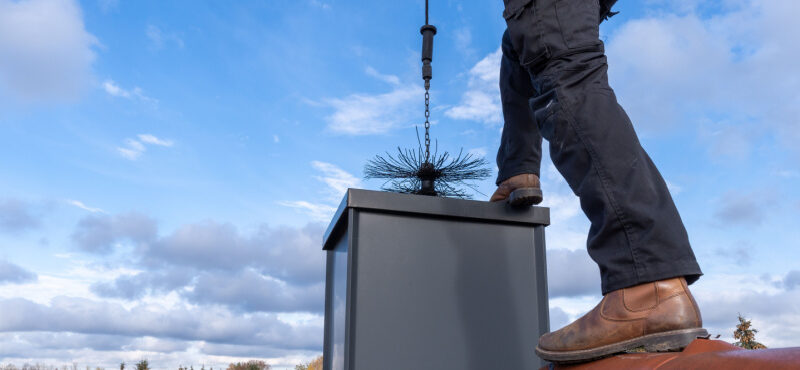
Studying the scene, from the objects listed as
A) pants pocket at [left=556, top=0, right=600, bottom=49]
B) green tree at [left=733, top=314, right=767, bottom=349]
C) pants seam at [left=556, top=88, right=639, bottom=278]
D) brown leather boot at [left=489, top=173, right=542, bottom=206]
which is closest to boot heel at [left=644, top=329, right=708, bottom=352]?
pants seam at [left=556, top=88, right=639, bottom=278]

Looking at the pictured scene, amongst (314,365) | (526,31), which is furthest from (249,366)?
(526,31)

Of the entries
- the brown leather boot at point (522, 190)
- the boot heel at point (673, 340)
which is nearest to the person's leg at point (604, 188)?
the boot heel at point (673, 340)

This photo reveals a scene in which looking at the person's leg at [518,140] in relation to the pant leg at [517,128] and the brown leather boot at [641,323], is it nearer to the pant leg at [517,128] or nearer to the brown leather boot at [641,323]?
the pant leg at [517,128]

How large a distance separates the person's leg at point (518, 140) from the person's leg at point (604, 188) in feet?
1.28

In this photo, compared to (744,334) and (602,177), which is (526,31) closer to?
(602,177)

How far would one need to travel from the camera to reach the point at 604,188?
1039 mm

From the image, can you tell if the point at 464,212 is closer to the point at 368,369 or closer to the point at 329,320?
the point at 368,369

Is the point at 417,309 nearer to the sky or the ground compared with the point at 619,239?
nearer to the ground

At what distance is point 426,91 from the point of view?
233cm

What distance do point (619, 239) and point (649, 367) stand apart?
234 mm

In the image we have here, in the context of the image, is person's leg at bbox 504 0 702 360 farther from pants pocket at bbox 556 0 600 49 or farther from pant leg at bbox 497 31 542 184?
pant leg at bbox 497 31 542 184

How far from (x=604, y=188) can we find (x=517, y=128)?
0.64m

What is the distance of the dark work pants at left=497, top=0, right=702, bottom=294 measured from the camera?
999 millimetres

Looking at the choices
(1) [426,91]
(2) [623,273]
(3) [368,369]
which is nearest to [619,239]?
(2) [623,273]
